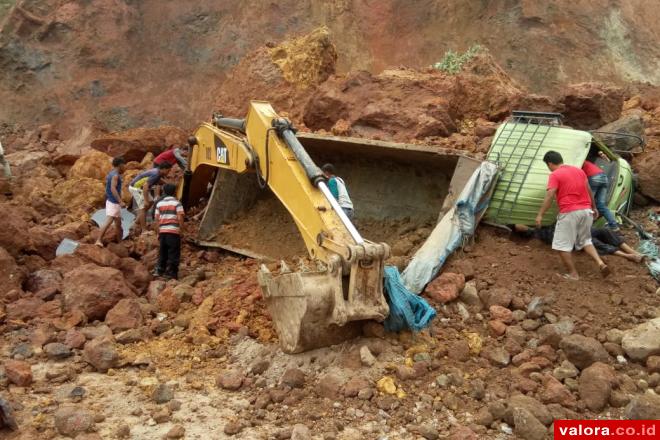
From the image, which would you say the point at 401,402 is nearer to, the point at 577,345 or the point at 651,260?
the point at 577,345

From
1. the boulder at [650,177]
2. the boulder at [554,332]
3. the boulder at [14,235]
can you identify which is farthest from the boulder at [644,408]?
the boulder at [14,235]

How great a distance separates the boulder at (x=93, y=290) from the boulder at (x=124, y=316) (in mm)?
168

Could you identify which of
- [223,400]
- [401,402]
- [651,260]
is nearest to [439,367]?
[401,402]

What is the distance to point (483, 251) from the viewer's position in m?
6.07

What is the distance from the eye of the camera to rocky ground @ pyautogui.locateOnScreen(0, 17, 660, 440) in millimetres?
4012

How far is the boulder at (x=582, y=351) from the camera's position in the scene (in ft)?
14.6

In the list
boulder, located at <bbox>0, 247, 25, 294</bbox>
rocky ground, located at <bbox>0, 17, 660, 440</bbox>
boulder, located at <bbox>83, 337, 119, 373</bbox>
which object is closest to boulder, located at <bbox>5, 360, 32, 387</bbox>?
rocky ground, located at <bbox>0, 17, 660, 440</bbox>

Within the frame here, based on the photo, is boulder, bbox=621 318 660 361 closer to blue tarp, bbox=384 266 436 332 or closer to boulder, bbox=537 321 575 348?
boulder, bbox=537 321 575 348

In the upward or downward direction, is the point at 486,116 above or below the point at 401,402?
above

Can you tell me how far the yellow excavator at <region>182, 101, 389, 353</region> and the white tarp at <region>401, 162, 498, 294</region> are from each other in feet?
3.61

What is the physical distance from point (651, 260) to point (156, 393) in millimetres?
4330

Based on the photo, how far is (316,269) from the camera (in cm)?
465

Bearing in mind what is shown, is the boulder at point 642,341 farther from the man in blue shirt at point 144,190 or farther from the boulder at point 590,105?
the man in blue shirt at point 144,190

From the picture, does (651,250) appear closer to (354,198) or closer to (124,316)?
(354,198)
